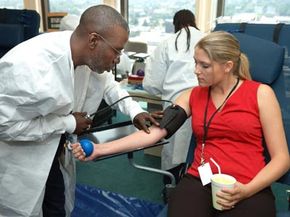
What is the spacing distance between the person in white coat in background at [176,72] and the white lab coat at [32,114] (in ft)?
2.62

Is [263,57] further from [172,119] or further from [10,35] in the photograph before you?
[10,35]

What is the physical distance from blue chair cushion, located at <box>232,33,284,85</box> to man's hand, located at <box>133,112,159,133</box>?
0.53 meters

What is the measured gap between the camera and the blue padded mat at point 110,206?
2066mm

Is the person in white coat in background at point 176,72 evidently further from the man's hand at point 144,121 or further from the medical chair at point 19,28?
the medical chair at point 19,28

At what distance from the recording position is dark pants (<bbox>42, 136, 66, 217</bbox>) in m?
1.47

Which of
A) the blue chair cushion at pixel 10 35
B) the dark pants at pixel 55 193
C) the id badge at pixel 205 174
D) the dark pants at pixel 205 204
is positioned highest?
the blue chair cushion at pixel 10 35

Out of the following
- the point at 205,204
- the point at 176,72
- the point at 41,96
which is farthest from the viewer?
the point at 176,72

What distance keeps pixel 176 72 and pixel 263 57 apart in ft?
2.19

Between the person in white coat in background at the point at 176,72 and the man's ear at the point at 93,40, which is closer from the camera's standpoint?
the man's ear at the point at 93,40

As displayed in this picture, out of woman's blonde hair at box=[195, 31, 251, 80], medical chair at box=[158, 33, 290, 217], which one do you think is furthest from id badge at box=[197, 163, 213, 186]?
woman's blonde hair at box=[195, 31, 251, 80]

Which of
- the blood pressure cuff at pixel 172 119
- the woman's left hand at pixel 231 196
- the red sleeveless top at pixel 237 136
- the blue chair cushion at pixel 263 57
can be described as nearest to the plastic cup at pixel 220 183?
the woman's left hand at pixel 231 196

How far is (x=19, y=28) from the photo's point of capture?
109 inches

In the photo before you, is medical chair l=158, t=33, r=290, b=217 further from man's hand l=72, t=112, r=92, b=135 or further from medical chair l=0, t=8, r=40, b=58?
medical chair l=0, t=8, r=40, b=58

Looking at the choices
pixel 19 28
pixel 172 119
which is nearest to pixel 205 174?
pixel 172 119
